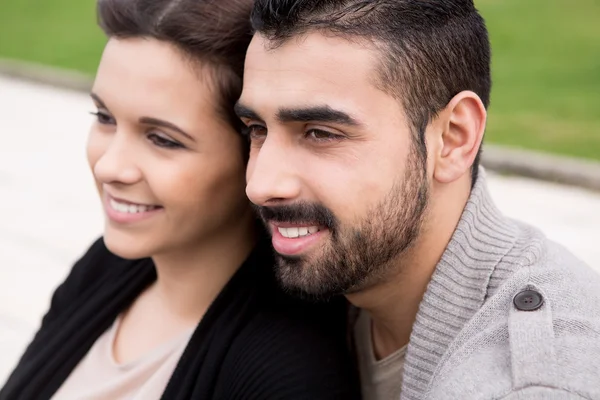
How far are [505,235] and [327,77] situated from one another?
0.62m

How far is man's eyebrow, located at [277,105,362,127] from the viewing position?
2.09 meters

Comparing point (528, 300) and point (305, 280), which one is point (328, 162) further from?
point (528, 300)

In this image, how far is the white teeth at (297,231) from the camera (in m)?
2.15

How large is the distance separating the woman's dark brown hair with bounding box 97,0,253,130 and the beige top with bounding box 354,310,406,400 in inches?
28.9

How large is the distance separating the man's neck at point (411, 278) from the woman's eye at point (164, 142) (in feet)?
2.01

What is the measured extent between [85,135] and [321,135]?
6873mm

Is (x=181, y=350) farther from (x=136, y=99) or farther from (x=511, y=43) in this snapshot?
(x=511, y=43)

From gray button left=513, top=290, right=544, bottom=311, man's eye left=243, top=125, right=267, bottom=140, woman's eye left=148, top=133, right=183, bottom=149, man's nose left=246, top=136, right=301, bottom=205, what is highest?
woman's eye left=148, top=133, right=183, bottom=149

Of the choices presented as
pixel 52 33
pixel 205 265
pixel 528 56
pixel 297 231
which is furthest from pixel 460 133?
pixel 52 33

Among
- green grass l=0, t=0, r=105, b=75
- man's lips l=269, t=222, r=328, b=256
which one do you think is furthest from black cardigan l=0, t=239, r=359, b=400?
green grass l=0, t=0, r=105, b=75

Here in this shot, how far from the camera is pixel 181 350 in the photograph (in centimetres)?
251

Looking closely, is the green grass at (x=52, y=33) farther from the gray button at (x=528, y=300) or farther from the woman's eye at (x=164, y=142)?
the gray button at (x=528, y=300)

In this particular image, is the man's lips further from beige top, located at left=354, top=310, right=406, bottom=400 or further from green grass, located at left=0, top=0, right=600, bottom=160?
green grass, located at left=0, top=0, right=600, bottom=160

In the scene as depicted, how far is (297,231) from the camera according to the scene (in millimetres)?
2156
